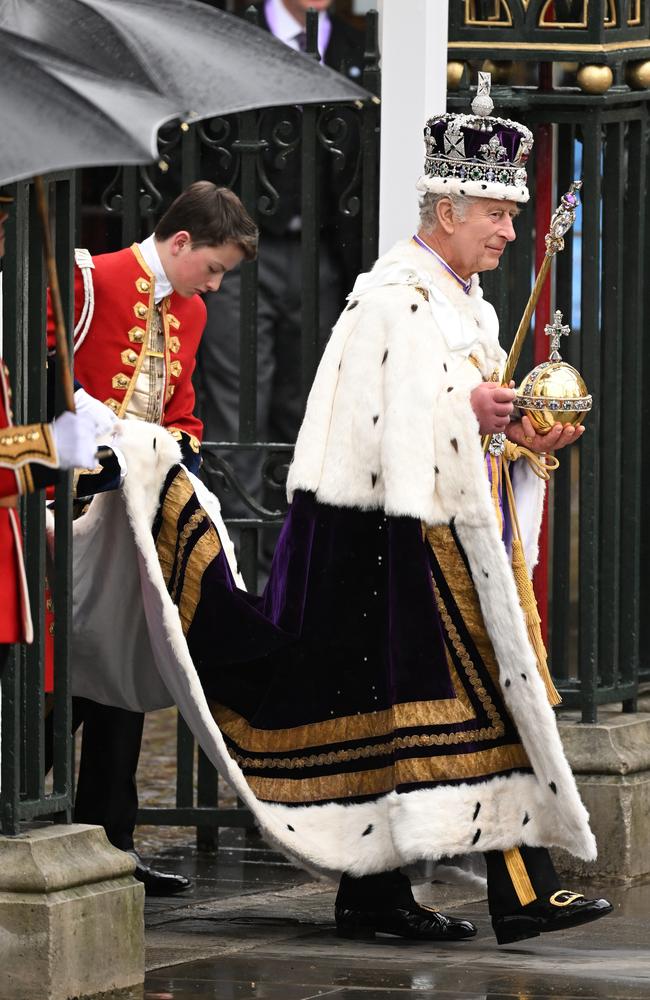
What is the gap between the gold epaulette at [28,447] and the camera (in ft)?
15.1

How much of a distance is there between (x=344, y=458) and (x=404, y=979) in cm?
123

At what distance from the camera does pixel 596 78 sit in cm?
690

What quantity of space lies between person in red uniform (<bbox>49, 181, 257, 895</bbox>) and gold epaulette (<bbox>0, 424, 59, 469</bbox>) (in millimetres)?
1654

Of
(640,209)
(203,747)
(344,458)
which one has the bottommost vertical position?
(203,747)

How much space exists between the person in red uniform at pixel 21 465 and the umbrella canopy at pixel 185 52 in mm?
377

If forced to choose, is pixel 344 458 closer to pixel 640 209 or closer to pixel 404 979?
pixel 404 979

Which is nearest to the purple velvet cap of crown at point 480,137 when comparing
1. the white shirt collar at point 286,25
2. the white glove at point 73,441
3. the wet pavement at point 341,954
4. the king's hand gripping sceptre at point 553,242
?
the king's hand gripping sceptre at point 553,242

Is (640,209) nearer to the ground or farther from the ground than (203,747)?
farther from the ground

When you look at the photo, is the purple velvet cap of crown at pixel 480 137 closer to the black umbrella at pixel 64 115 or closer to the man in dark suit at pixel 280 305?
the black umbrella at pixel 64 115

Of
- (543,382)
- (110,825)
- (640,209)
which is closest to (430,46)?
(640,209)

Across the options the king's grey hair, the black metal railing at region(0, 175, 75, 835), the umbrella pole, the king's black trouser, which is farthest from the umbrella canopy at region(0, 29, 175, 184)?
the king's black trouser

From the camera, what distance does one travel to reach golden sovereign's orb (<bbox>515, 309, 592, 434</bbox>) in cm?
593

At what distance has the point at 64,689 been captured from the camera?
547 centimetres

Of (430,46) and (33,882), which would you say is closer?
(33,882)
